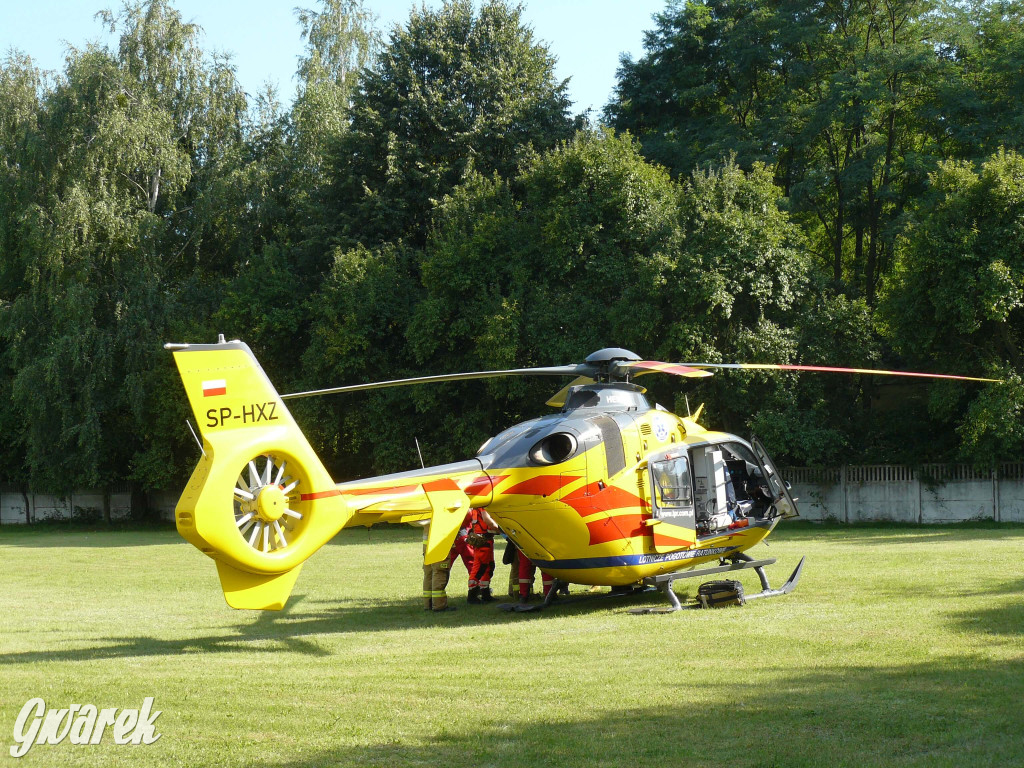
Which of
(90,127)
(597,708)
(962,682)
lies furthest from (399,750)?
(90,127)

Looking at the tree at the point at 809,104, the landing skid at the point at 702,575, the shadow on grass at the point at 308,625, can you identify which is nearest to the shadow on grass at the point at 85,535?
the shadow on grass at the point at 308,625

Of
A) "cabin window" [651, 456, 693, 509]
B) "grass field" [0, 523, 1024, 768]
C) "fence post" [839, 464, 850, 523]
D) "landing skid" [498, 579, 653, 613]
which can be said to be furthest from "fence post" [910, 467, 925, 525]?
"cabin window" [651, 456, 693, 509]

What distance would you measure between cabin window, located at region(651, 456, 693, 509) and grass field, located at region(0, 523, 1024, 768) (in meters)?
1.58

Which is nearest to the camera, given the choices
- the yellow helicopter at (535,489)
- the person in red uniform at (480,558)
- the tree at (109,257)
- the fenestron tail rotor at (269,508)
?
the yellow helicopter at (535,489)

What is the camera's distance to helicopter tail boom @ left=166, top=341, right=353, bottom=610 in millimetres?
9945

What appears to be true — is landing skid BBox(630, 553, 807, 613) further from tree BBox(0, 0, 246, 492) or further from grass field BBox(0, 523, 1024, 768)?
tree BBox(0, 0, 246, 492)

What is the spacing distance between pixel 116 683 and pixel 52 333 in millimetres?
32571

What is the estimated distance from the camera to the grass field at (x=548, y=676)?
7305 mm

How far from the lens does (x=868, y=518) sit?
32312mm

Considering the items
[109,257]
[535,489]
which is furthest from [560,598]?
[109,257]

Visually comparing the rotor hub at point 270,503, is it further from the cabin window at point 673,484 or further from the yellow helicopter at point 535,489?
the cabin window at point 673,484

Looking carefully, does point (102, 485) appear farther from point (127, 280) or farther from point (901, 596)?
point (901, 596)

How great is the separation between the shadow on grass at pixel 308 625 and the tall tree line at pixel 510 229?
17.0m

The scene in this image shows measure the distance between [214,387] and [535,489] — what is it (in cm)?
454
